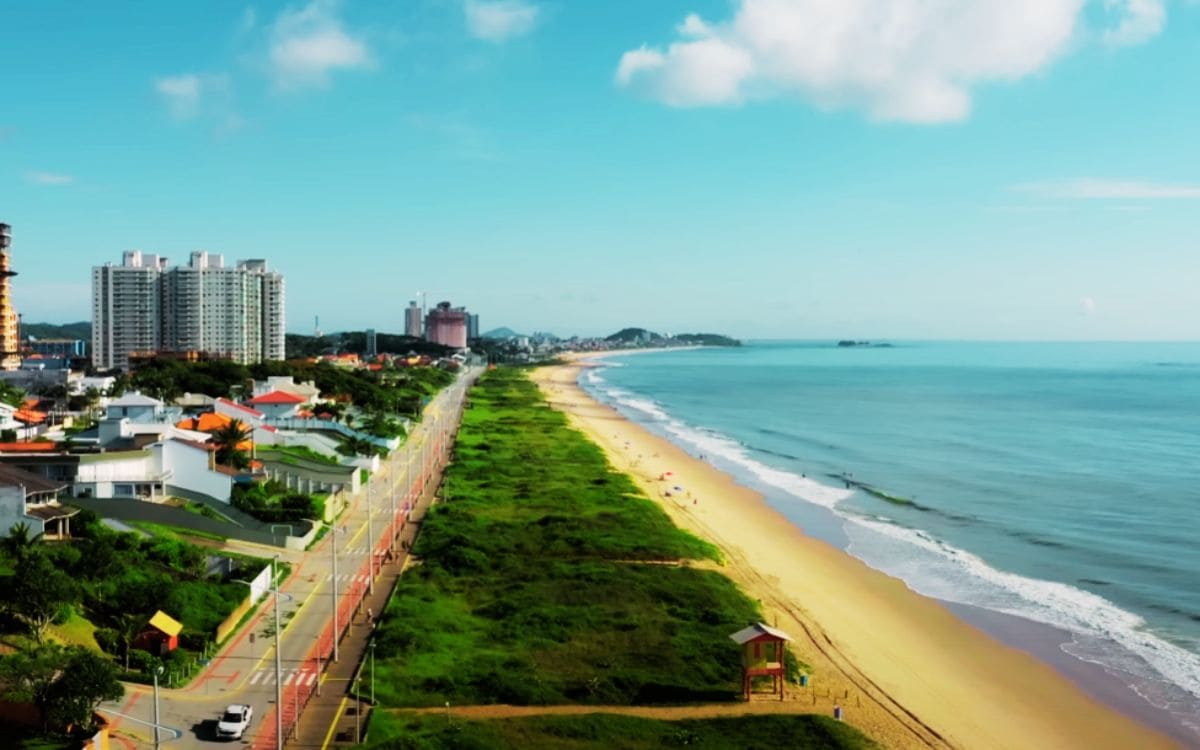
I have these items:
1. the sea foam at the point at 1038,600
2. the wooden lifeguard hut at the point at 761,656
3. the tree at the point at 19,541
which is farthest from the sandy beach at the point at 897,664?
the tree at the point at 19,541

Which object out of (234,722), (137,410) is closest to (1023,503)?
(234,722)

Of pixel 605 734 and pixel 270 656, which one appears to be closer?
pixel 605 734

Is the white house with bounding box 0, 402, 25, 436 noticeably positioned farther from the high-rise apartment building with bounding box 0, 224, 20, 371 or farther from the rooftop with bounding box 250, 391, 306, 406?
the high-rise apartment building with bounding box 0, 224, 20, 371

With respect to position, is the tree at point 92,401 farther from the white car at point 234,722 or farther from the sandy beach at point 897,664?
the white car at point 234,722

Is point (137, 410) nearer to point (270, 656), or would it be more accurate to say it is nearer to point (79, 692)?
point (270, 656)

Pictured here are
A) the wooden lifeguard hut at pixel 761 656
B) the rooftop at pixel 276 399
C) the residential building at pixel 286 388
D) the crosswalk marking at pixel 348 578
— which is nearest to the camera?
the wooden lifeguard hut at pixel 761 656

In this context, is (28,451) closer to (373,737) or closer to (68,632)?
(68,632)

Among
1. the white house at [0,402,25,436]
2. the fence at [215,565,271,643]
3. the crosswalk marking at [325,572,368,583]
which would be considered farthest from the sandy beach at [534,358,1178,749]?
the white house at [0,402,25,436]
